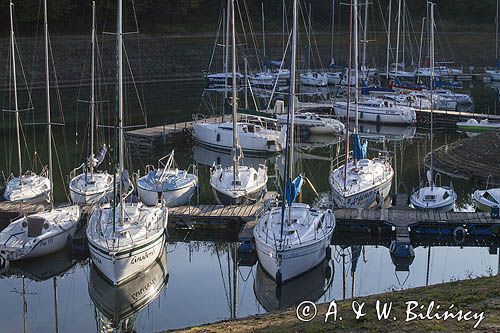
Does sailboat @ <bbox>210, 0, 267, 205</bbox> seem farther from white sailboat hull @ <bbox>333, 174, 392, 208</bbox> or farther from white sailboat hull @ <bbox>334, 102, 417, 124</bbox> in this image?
white sailboat hull @ <bbox>334, 102, 417, 124</bbox>

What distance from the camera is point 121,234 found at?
964 inches

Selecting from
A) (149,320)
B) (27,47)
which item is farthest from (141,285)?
(27,47)

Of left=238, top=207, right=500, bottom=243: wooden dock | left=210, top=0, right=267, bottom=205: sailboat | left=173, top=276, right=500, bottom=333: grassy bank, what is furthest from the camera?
left=210, top=0, right=267, bottom=205: sailboat

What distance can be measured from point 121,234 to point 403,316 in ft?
36.9

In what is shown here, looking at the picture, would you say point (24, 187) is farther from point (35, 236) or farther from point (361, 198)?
point (361, 198)

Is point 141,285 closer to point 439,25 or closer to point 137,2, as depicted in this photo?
point 137,2

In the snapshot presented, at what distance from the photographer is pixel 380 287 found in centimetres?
2447

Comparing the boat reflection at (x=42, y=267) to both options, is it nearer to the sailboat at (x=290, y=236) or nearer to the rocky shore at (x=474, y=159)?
the sailboat at (x=290, y=236)

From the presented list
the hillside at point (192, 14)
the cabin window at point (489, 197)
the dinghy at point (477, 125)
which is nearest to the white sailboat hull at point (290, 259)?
the cabin window at point (489, 197)

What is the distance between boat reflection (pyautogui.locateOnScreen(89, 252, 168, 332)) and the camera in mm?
22172

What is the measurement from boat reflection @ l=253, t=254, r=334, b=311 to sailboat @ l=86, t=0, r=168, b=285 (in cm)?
332

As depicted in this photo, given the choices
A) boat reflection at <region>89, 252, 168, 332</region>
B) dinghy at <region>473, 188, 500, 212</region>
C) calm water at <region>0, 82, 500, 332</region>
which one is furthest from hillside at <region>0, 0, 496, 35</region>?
boat reflection at <region>89, 252, 168, 332</region>

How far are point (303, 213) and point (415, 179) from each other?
47.3 feet

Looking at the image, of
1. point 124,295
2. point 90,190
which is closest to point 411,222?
point 124,295
